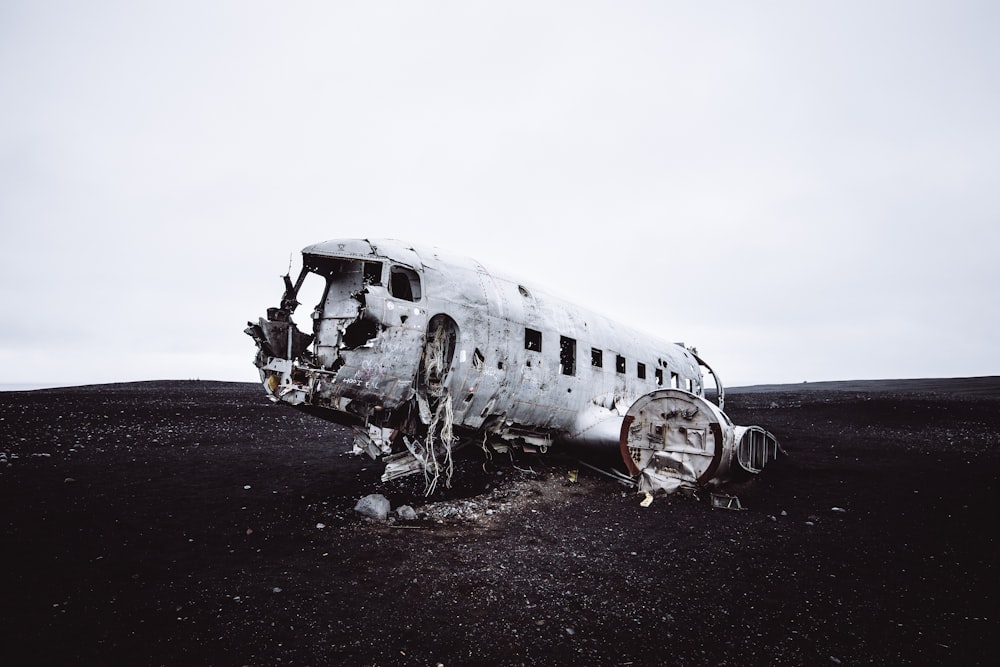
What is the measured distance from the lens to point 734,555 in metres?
6.72

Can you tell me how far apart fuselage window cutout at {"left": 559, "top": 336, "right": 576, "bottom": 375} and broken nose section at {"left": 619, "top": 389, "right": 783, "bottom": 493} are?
71.8 inches

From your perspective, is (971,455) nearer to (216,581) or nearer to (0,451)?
(216,581)

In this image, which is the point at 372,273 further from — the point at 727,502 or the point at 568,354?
the point at 727,502

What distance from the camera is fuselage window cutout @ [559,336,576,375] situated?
11492mm

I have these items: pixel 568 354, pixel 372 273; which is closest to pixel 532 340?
pixel 568 354

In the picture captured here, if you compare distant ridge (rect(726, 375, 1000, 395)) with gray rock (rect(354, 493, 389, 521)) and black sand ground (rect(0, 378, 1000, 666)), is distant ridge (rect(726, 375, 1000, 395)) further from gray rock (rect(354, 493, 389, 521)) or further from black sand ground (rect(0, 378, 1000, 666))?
gray rock (rect(354, 493, 389, 521))

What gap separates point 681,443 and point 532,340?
153 inches

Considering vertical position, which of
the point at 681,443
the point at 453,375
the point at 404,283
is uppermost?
the point at 404,283

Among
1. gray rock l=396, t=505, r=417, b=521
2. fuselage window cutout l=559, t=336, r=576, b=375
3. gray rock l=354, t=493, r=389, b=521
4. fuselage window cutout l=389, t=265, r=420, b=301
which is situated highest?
fuselage window cutout l=389, t=265, r=420, b=301

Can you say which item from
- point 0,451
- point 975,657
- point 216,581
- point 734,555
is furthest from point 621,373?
point 0,451

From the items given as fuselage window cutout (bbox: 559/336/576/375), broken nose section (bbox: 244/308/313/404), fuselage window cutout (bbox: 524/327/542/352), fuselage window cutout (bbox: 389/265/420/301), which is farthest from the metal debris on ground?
broken nose section (bbox: 244/308/313/404)

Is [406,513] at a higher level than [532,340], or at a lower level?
lower

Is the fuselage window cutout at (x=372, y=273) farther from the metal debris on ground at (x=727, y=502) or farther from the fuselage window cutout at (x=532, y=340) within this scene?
the metal debris on ground at (x=727, y=502)

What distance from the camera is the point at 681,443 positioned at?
9.98 m
